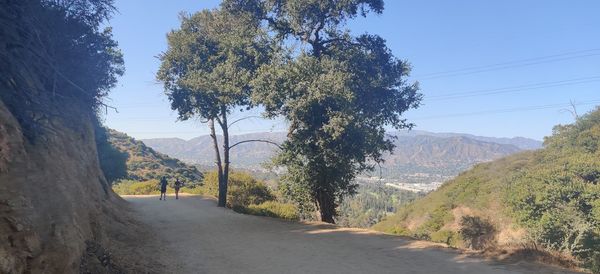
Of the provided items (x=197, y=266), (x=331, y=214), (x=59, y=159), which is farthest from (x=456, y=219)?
(x=59, y=159)

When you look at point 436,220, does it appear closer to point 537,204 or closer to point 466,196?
point 466,196

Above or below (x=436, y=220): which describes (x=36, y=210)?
above

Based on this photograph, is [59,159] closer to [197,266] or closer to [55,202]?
[55,202]

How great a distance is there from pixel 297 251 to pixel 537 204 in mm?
28887

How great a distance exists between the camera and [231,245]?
13.4 metres

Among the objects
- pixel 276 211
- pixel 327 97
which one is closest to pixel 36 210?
pixel 327 97

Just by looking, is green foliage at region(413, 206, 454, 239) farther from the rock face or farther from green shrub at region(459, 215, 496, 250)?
the rock face

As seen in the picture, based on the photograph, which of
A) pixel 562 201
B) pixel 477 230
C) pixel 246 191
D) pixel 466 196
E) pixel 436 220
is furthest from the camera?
pixel 466 196

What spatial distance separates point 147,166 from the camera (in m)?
77.9

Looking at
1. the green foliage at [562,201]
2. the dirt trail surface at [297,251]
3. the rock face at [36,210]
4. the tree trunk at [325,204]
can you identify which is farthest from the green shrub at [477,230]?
the rock face at [36,210]

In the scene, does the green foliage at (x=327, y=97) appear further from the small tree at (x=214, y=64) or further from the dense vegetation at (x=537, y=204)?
the dense vegetation at (x=537, y=204)

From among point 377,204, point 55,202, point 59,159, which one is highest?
point 59,159

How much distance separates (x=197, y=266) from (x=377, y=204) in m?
149

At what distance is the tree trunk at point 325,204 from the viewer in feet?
62.7
